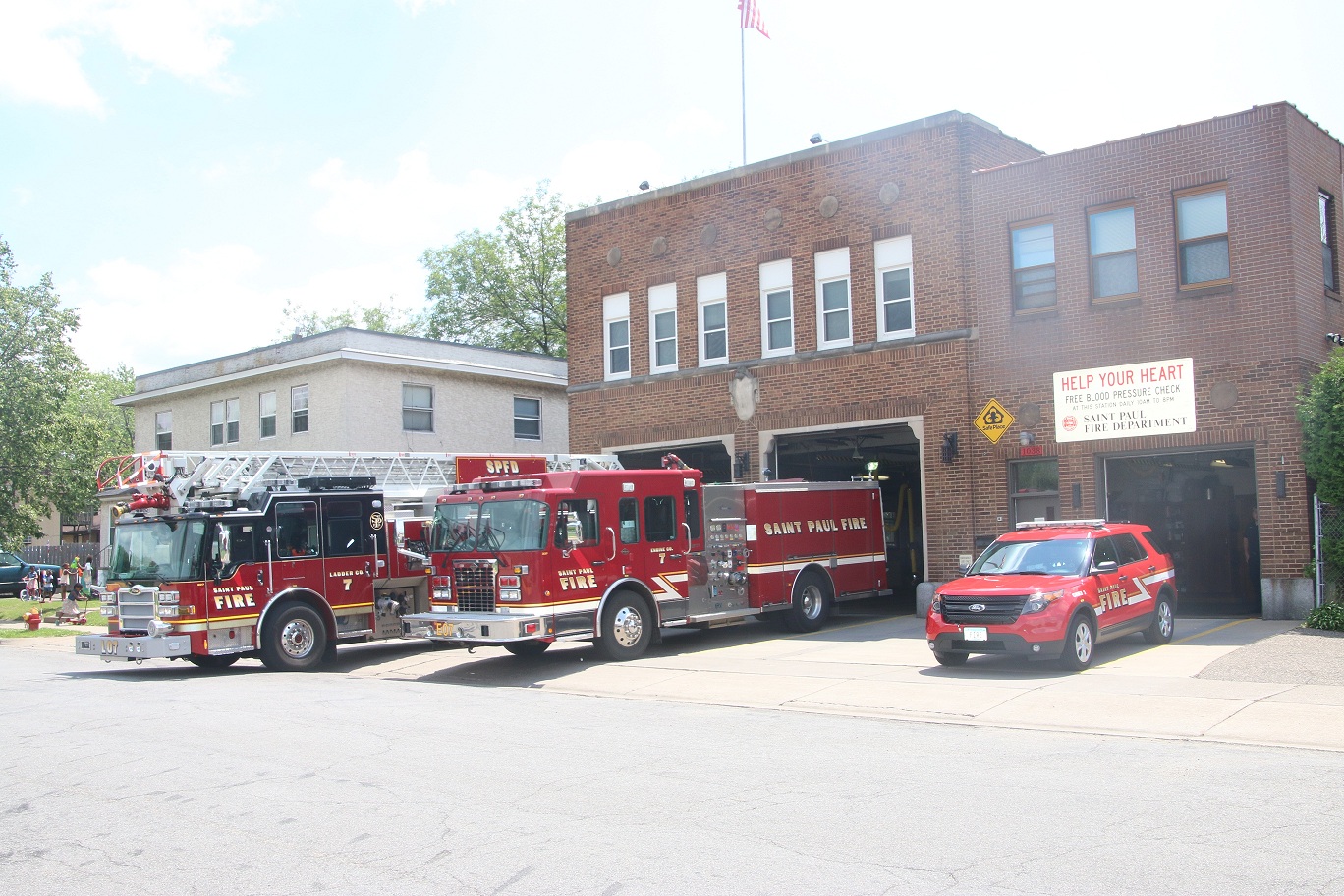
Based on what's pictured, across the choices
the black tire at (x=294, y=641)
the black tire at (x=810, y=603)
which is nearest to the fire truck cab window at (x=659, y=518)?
the black tire at (x=810, y=603)

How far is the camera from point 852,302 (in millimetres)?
22094

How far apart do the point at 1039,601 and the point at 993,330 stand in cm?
829

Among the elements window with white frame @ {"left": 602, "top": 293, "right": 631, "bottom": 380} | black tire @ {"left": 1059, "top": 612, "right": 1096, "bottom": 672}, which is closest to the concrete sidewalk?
black tire @ {"left": 1059, "top": 612, "right": 1096, "bottom": 672}

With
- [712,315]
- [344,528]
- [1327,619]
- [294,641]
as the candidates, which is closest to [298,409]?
[712,315]

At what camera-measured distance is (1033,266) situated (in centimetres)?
2003

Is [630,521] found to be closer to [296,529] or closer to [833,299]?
[296,529]

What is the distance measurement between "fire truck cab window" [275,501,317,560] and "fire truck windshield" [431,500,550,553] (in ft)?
6.72

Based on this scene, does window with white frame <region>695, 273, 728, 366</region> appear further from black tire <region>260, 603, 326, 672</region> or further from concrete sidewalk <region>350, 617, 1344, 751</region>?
black tire <region>260, 603, 326, 672</region>

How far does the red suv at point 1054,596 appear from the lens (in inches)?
514

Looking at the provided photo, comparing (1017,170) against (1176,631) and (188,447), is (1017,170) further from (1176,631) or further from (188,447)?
(188,447)

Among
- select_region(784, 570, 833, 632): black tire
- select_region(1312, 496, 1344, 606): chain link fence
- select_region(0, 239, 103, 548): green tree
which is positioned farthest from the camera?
select_region(0, 239, 103, 548): green tree

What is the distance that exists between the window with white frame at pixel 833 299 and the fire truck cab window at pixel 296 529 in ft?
34.2

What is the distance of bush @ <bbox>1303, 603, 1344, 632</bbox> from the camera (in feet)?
51.3

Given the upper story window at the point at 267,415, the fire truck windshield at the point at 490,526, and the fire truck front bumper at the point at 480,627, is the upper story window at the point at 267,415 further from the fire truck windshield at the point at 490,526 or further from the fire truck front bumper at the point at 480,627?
the fire truck front bumper at the point at 480,627
